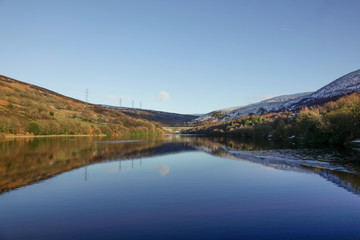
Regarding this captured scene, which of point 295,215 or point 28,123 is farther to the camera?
point 28,123

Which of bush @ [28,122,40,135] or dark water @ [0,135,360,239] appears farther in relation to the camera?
bush @ [28,122,40,135]

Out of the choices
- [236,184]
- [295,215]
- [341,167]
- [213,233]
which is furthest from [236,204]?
[341,167]

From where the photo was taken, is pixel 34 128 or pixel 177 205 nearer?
pixel 177 205

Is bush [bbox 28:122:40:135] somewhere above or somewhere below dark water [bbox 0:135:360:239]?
above

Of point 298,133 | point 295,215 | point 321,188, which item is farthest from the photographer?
point 298,133

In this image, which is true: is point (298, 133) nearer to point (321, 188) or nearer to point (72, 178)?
point (321, 188)

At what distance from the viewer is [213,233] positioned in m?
9.45

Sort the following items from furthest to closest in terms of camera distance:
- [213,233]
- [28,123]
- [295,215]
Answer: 1. [28,123]
2. [295,215]
3. [213,233]

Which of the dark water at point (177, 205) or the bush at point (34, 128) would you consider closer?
the dark water at point (177, 205)

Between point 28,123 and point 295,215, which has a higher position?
point 28,123

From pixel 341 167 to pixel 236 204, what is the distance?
16.8 metres

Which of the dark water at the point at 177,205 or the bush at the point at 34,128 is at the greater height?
the bush at the point at 34,128

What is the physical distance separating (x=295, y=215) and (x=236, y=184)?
6.93 m

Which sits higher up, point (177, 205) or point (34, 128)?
point (34, 128)
